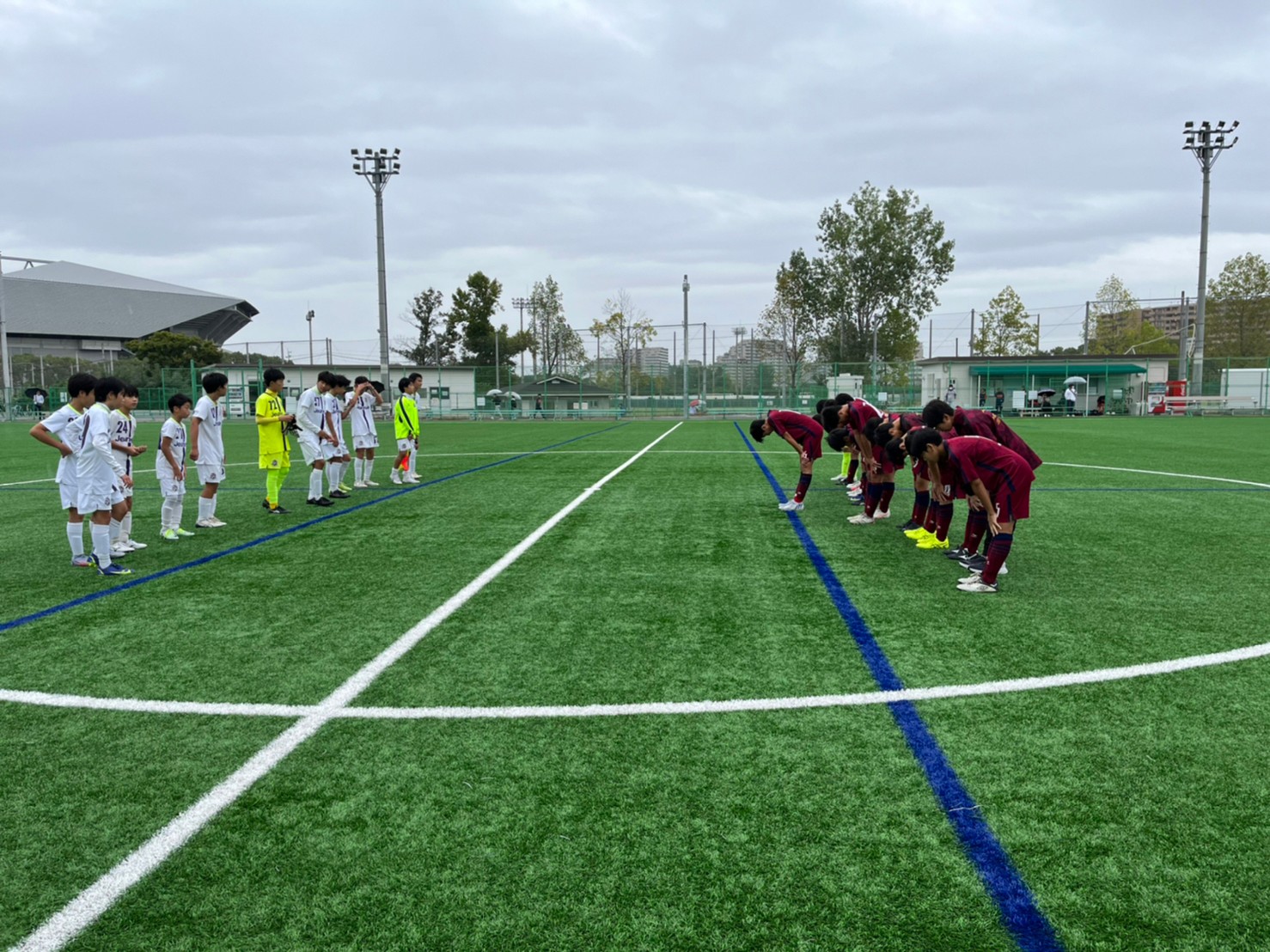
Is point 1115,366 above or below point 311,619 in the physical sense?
above

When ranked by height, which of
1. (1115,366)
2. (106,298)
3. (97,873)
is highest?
(106,298)

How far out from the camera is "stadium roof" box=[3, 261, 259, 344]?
94.8 metres

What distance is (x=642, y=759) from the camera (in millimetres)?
3256

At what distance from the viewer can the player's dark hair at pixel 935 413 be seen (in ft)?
21.4

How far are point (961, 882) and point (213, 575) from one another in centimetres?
603

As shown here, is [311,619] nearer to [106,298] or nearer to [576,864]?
[576,864]

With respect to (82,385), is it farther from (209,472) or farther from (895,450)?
(895,450)

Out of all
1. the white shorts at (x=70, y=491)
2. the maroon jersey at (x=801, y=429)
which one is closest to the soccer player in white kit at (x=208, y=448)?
the white shorts at (x=70, y=491)

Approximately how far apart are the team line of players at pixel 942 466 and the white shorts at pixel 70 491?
6.26m

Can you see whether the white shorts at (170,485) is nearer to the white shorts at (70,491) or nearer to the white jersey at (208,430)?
the white jersey at (208,430)

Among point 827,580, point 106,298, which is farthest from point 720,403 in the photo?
point 106,298

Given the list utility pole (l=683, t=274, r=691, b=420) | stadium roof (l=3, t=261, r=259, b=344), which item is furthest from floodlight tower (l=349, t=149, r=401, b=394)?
stadium roof (l=3, t=261, r=259, b=344)

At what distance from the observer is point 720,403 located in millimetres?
46906

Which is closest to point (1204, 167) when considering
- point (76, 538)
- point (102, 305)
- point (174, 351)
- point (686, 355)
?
point (686, 355)
